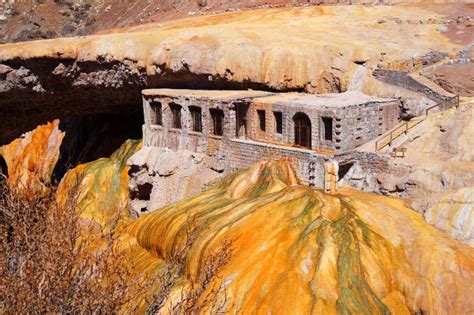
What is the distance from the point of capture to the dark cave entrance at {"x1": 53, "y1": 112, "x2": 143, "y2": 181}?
49625 mm

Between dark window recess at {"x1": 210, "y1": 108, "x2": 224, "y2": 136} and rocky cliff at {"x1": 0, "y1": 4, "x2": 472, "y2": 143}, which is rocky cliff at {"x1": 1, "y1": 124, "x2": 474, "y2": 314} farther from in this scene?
rocky cliff at {"x1": 0, "y1": 4, "x2": 472, "y2": 143}

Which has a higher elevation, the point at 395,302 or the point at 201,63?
the point at 201,63

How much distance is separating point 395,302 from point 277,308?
163 inches

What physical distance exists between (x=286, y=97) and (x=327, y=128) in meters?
4.56

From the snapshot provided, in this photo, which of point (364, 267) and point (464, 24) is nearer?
point (364, 267)

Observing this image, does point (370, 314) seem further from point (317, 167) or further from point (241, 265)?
point (317, 167)

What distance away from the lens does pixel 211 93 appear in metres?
37.2

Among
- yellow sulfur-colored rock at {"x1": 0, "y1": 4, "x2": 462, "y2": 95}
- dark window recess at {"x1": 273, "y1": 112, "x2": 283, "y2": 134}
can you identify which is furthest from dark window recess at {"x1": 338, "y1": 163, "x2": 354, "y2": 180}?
yellow sulfur-colored rock at {"x1": 0, "y1": 4, "x2": 462, "y2": 95}

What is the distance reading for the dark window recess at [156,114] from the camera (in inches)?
1550

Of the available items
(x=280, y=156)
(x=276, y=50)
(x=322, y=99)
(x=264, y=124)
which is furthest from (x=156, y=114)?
(x=280, y=156)

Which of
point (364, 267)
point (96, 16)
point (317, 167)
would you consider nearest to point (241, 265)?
point (364, 267)

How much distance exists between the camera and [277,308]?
Answer: 2123 cm

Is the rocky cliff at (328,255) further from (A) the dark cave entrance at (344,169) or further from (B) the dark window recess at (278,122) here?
(B) the dark window recess at (278,122)

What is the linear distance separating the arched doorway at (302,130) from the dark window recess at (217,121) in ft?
14.8
